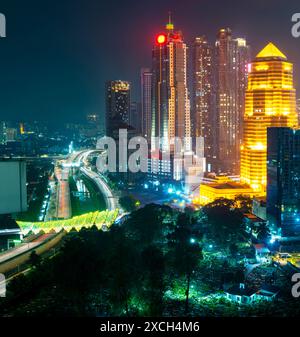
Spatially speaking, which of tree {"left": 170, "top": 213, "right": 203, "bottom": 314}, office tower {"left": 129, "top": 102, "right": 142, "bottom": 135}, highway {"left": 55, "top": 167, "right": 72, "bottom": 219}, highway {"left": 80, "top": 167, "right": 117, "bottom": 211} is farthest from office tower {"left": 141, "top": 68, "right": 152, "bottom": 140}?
tree {"left": 170, "top": 213, "right": 203, "bottom": 314}

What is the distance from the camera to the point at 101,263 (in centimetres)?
377

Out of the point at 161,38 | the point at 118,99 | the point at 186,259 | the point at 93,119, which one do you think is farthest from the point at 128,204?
the point at 93,119

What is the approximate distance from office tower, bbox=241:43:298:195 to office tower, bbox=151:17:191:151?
178 inches

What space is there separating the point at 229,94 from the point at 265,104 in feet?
16.9

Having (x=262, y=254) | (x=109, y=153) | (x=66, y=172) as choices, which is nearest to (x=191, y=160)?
(x=109, y=153)

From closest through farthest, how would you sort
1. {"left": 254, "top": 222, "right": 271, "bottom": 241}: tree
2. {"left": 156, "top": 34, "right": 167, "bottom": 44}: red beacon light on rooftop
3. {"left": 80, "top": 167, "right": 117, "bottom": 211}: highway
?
{"left": 254, "top": 222, "right": 271, "bottom": 241}: tree < {"left": 80, "top": 167, "right": 117, "bottom": 211}: highway < {"left": 156, "top": 34, "right": 167, "bottom": 44}: red beacon light on rooftop

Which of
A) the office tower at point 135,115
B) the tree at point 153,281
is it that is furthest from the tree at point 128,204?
the office tower at point 135,115

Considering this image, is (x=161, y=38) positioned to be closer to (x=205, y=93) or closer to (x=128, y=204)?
(x=205, y=93)

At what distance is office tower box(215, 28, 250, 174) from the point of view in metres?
14.4

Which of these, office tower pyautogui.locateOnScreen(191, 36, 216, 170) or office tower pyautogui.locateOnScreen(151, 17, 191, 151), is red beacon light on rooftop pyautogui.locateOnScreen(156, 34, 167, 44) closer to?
office tower pyautogui.locateOnScreen(151, 17, 191, 151)

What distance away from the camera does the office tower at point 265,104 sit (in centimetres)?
955

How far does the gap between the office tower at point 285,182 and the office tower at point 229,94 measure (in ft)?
25.9
